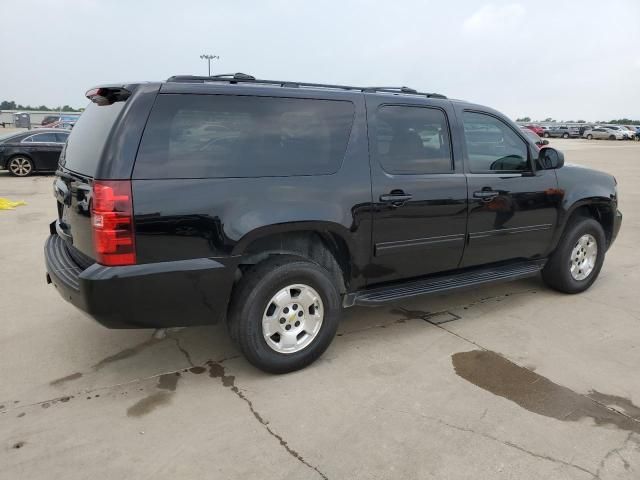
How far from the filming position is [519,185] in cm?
450

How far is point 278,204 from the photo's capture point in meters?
3.24

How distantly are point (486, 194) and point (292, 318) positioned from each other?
196 cm

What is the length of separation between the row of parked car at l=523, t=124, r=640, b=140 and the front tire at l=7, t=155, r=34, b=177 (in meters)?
47.2

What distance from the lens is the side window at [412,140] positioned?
379 centimetres

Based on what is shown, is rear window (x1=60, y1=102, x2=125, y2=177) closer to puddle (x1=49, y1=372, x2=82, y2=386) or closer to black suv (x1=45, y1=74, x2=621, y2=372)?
black suv (x1=45, y1=74, x2=621, y2=372)

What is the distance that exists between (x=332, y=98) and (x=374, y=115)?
36cm

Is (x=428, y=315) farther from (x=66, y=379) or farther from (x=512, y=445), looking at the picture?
(x=66, y=379)

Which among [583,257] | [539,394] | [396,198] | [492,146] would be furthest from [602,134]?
[539,394]

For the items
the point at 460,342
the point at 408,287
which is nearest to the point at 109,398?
the point at 408,287

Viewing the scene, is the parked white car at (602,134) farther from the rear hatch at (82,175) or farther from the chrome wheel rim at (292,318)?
the rear hatch at (82,175)

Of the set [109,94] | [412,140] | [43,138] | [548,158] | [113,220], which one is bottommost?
[43,138]

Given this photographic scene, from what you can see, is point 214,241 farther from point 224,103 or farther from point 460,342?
point 460,342

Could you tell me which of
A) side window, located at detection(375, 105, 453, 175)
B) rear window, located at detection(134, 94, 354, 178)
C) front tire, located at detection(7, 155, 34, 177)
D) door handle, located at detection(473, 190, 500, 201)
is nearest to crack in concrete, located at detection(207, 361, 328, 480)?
rear window, located at detection(134, 94, 354, 178)

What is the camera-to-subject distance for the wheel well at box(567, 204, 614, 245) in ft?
17.1
